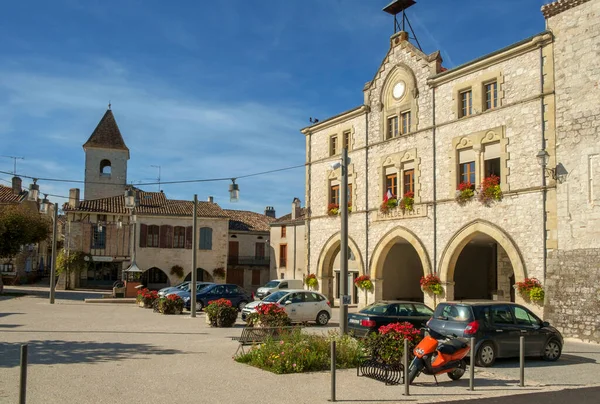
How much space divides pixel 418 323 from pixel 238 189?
7.24m

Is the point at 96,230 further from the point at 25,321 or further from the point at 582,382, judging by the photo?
the point at 582,382

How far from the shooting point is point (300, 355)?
11.3 m

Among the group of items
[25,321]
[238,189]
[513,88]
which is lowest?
[25,321]

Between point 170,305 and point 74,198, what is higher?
point 74,198

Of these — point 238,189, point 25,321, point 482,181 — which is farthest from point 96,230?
point 482,181

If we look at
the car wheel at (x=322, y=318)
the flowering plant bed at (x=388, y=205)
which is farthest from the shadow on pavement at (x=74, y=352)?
the flowering plant bed at (x=388, y=205)

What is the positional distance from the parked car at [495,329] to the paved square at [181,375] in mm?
366

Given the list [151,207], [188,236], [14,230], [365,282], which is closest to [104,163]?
[151,207]

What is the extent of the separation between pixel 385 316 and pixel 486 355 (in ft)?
11.9

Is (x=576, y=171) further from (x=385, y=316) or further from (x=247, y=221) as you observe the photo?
(x=247, y=221)

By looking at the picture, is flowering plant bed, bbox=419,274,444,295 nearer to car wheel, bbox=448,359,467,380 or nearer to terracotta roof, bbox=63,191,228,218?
car wheel, bbox=448,359,467,380

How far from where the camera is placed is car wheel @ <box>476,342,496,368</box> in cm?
1236

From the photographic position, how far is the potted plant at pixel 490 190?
20.8m

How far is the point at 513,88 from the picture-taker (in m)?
20.6
